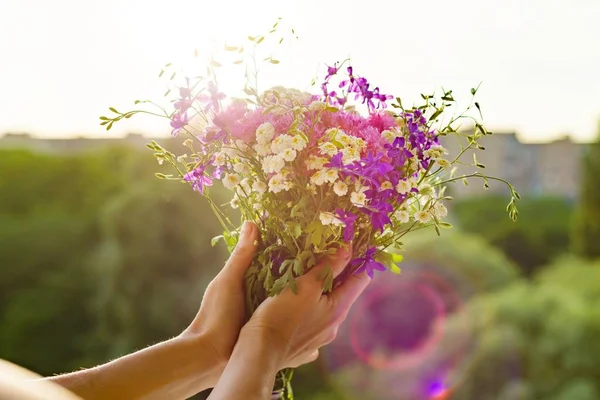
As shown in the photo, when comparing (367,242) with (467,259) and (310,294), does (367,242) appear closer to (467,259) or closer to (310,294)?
(310,294)

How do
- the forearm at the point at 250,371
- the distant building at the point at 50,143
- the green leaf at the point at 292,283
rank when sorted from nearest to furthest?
the forearm at the point at 250,371 < the green leaf at the point at 292,283 < the distant building at the point at 50,143

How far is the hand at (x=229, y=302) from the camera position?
1056mm

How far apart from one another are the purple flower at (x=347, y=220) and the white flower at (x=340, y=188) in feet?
0.11

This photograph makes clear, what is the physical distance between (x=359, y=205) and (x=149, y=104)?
0.36 metres

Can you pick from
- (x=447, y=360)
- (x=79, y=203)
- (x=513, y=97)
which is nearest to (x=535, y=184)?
(x=513, y=97)

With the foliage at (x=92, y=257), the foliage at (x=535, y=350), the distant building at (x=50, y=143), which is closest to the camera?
the foliage at (x=535, y=350)

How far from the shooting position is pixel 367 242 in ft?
3.47

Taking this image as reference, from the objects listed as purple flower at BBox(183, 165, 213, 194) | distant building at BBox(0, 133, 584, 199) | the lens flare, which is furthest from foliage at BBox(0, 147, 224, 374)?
purple flower at BBox(183, 165, 213, 194)

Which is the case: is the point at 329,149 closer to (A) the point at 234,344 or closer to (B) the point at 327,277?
(B) the point at 327,277

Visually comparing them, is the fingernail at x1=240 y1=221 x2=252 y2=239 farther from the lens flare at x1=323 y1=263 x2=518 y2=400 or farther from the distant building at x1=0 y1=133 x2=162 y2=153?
the distant building at x1=0 y1=133 x2=162 y2=153

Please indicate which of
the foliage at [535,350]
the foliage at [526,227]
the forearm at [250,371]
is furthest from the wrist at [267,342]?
the foliage at [526,227]

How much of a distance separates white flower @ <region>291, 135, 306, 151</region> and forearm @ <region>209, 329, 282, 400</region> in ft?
0.84

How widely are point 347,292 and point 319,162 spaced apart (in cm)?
21

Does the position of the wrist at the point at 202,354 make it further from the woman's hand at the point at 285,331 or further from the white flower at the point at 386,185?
the white flower at the point at 386,185
